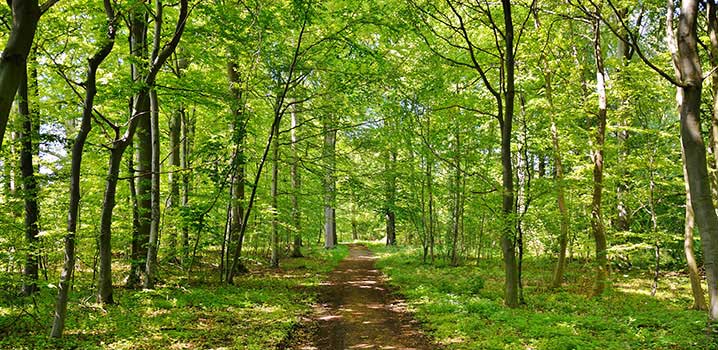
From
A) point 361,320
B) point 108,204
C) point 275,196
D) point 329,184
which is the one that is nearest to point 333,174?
point 329,184

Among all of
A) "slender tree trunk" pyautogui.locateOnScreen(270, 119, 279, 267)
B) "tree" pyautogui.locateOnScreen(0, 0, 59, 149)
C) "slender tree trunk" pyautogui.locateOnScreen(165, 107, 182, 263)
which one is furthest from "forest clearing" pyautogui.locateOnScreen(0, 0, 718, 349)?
"slender tree trunk" pyautogui.locateOnScreen(270, 119, 279, 267)

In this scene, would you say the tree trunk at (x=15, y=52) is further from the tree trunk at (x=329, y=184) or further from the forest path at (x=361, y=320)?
the tree trunk at (x=329, y=184)

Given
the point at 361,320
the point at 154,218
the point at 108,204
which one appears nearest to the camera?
the point at 108,204

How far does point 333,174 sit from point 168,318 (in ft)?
31.5

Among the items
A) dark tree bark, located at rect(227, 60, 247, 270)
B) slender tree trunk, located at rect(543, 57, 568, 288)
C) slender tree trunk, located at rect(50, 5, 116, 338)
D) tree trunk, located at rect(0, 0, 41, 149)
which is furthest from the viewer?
slender tree trunk, located at rect(543, 57, 568, 288)

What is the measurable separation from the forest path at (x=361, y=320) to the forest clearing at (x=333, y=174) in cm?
7

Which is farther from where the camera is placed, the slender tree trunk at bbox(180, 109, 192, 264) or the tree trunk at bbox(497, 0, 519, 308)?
the slender tree trunk at bbox(180, 109, 192, 264)

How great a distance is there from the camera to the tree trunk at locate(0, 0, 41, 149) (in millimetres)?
2863

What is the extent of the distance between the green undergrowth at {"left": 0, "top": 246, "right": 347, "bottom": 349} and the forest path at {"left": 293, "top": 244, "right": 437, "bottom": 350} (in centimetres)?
53

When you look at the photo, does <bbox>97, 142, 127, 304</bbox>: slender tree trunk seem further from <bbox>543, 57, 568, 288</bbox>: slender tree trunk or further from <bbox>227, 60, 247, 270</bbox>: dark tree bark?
<bbox>543, 57, 568, 288</bbox>: slender tree trunk

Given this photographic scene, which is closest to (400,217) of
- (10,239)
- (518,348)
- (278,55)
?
(278,55)

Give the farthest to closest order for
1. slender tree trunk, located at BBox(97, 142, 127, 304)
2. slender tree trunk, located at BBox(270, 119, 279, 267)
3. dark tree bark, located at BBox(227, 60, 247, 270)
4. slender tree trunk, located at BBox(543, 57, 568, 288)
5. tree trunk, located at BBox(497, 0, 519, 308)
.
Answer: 1. slender tree trunk, located at BBox(270, 119, 279, 267)
2. slender tree trunk, located at BBox(543, 57, 568, 288)
3. dark tree bark, located at BBox(227, 60, 247, 270)
4. tree trunk, located at BBox(497, 0, 519, 308)
5. slender tree trunk, located at BBox(97, 142, 127, 304)

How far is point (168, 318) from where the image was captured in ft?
25.4

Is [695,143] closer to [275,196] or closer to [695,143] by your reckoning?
[695,143]
